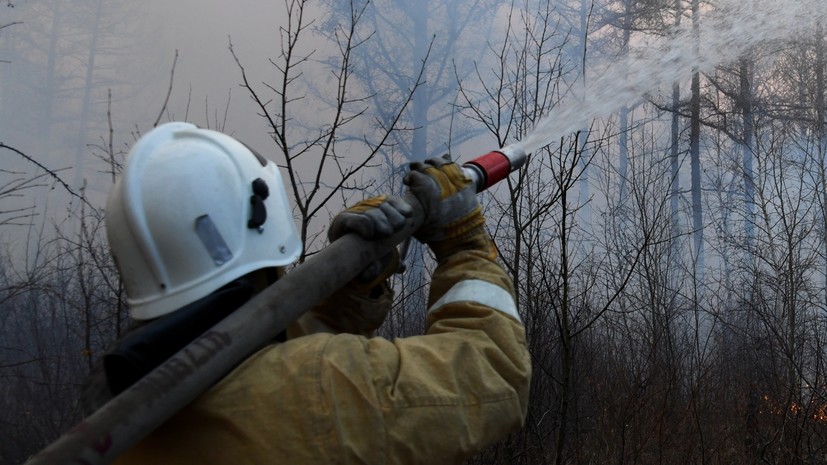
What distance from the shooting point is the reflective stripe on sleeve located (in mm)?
1442

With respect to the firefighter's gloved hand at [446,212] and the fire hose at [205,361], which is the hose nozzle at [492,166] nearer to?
the firefighter's gloved hand at [446,212]

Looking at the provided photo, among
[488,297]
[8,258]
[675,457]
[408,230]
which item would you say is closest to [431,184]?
[408,230]

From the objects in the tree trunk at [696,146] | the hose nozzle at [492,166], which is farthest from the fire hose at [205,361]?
the tree trunk at [696,146]

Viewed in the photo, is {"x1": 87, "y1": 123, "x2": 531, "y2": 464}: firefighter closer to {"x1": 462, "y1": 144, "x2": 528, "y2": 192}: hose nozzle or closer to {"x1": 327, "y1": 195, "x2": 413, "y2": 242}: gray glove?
{"x1": 327, "y1": 195, "x2": 413, "y2": 242}: gray glove

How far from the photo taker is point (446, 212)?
1676mm

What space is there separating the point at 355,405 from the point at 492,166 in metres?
0.93

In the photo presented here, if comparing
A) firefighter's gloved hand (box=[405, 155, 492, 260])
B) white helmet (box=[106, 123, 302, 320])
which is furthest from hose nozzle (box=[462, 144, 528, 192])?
white helmet (box=[106, 123, 302, 320])

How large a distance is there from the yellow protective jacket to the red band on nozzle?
0.63m

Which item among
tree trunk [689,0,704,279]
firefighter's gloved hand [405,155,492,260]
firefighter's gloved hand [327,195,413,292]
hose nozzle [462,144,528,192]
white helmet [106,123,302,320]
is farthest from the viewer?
tree trunk [689,0,704,279]

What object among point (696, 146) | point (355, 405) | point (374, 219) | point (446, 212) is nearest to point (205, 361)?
point (355, 405)

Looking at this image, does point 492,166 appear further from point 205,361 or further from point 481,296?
point 205,361

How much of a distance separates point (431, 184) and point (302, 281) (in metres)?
0.44

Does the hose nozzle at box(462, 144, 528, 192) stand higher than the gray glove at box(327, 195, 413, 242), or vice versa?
the hose nozzle at box(462, 144, 528, 192)

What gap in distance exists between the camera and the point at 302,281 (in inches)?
55.1
